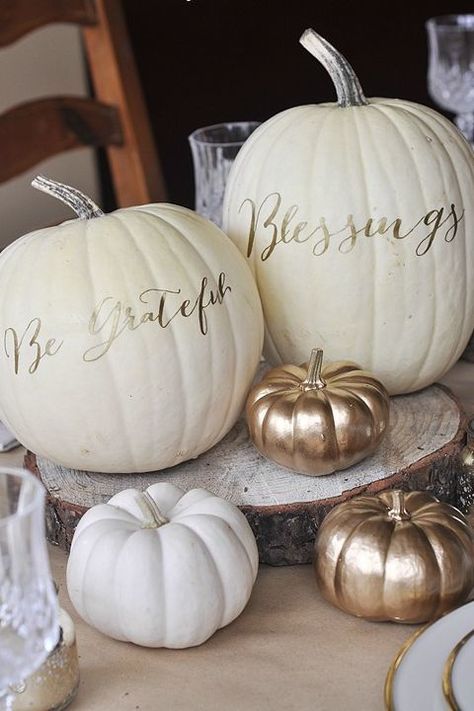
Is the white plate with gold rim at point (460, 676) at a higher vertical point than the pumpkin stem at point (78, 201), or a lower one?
lower

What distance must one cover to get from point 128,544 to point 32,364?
0.19 metres

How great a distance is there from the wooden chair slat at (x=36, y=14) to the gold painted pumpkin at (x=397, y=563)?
1062 millimetres

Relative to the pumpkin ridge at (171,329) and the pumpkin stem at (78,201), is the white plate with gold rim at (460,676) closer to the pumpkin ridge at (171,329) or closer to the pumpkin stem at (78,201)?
the pumpkin ridge at (171,329)

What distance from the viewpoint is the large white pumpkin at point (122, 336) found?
2.62 feet

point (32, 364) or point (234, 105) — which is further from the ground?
point (32, 364)

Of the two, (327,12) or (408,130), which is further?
(327,12)

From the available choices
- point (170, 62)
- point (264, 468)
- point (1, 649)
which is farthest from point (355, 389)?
point (170, 62)

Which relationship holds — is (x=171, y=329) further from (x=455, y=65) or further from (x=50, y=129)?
(x=455, y=65)

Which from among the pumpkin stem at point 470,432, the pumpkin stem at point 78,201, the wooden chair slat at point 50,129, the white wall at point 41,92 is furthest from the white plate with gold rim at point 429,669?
the white wall at point 41,92

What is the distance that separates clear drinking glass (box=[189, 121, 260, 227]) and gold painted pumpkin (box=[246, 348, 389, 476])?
394 mm

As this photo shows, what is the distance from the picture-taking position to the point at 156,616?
0.68 metres

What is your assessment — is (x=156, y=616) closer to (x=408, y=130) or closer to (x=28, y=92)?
(x=408, y=130)

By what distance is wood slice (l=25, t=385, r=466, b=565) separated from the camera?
0.80 metres

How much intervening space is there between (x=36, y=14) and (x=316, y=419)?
1010 mm
